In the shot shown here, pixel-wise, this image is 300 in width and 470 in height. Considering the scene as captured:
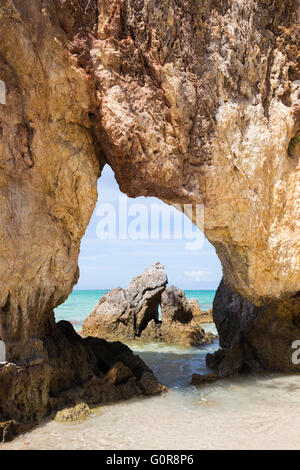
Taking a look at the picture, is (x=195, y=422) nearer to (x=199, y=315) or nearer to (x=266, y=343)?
(x=266, y=343)

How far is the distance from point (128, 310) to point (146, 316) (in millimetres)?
772

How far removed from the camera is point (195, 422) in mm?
4996

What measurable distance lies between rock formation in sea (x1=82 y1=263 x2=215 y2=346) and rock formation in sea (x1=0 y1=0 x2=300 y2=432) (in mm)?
6409

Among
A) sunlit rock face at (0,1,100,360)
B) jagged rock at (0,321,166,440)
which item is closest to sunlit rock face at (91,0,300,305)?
sunlit rock face at (0,1,100,360)

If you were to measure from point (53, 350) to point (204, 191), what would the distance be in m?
4.05

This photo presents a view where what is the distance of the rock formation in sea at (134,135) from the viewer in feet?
16.9

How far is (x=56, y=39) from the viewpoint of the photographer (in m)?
5.29

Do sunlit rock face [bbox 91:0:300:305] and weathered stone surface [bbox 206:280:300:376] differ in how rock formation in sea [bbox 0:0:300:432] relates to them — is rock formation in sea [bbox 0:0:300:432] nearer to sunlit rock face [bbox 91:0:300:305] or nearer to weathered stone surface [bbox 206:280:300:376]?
sunlit rock face [bbox 91:0:300:305]

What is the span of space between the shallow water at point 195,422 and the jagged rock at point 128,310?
5.97 m

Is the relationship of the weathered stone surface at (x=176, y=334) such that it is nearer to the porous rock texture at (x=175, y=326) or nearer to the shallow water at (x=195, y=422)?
the porous rock texture at (x=175, y=326)

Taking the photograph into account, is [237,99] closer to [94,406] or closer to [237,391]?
[237,391]

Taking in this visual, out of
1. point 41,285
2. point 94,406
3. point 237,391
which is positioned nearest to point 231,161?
point 41,285

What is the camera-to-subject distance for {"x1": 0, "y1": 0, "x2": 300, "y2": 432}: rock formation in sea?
5141 millimetres

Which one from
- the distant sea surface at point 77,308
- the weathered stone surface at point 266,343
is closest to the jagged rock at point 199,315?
the distant sea surface at point 77,308
